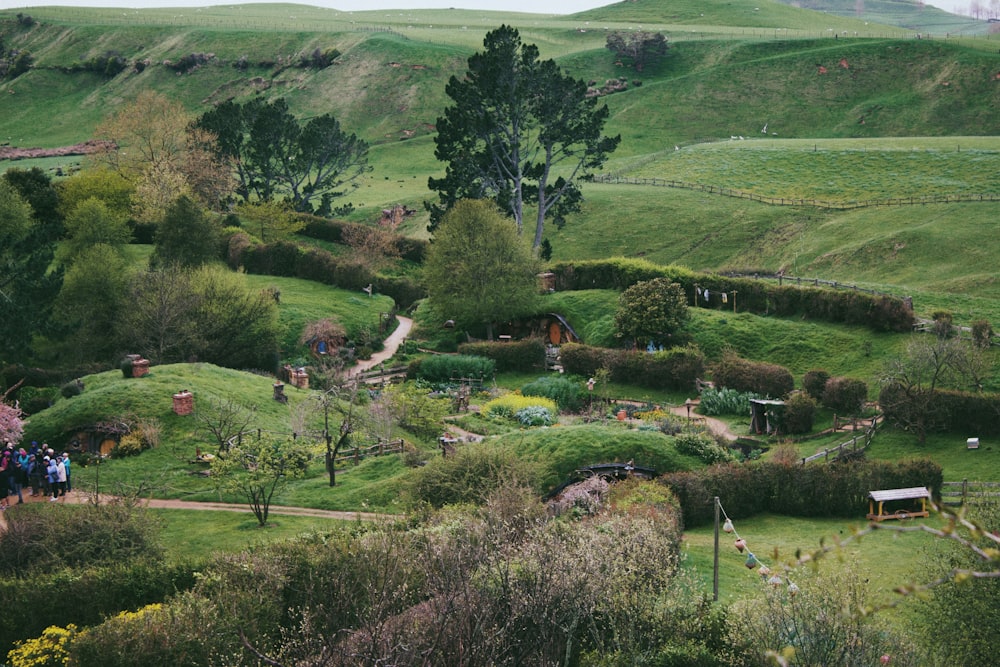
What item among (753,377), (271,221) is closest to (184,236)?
(271,221)

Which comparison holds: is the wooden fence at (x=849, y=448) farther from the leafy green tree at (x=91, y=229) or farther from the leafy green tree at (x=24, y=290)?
the leafy green tree at (x=91, y=229)

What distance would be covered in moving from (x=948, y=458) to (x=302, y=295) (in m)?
43.1

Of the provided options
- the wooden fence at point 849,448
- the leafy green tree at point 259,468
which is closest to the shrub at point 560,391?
the wooden fence at point 849,448

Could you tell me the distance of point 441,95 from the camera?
454 ft

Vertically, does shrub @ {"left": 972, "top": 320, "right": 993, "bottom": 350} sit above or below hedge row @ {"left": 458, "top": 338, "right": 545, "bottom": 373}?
above

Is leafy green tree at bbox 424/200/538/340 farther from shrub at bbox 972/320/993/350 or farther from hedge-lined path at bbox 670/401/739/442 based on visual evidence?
shrub at bbox 972/320/993/350

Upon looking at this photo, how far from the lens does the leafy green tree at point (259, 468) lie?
3512 cm

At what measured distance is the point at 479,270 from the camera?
66.6 metres

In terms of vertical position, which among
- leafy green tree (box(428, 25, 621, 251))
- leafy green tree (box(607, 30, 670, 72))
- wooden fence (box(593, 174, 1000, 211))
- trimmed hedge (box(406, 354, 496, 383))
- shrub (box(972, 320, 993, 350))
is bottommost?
trimmed hedge (box(406, 354, 496, 383))

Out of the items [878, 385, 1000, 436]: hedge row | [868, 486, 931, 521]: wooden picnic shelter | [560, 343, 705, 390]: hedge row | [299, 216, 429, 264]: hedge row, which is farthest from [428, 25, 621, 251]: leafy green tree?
[868, 486, 931, 521]: wooden picnic shelter

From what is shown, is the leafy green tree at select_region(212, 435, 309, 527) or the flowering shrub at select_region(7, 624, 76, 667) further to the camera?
the leafy green tree at select_region(212, 435, 309, 527)

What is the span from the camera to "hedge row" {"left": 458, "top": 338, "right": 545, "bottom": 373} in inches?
2443

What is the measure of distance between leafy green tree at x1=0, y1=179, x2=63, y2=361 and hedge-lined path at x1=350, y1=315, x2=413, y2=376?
1685 centimetres

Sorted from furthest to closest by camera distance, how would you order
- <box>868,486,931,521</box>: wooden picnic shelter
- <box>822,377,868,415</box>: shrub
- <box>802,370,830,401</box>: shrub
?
<box>802,370,830,401</box>: shrub
<box>822,377,868,415</box>: shrub
<box>868,486,931,521</box>: wooden picnic shelter
